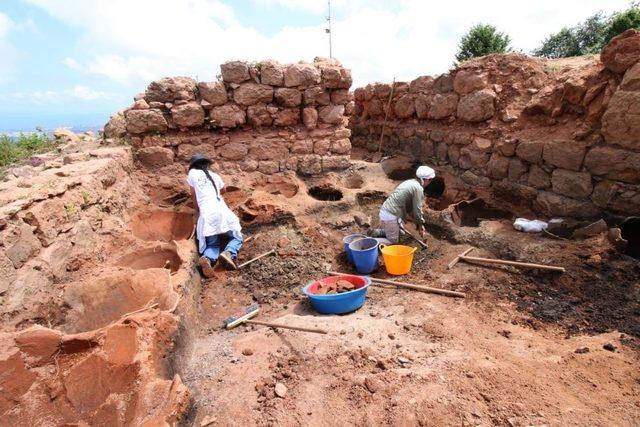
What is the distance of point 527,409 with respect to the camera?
2375 mm

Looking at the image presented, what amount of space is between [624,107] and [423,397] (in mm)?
3894

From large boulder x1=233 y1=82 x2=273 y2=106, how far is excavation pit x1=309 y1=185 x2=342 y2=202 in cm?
169

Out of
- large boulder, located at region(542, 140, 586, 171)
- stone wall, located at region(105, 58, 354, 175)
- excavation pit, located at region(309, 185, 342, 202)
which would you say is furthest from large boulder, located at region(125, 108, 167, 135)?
large boulder, located at region(542, 140, 586, 171)

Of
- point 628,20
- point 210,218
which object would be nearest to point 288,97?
point 210,218

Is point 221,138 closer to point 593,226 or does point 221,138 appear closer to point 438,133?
point 438,133

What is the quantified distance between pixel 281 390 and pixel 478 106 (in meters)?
5.31

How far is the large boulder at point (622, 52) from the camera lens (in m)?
4.01

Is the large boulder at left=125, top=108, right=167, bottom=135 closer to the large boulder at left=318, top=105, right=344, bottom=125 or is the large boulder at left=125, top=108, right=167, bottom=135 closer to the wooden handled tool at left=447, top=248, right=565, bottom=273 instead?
the large boulder at left=318, top=105, right=344, bottom=125

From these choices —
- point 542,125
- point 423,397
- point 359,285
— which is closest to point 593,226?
point 542,125

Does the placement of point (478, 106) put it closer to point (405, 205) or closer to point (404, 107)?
point (404, 107)

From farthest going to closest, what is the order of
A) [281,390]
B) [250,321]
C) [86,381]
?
[250,321] → [281,390] → [86,381]

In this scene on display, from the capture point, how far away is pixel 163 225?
5.10 m

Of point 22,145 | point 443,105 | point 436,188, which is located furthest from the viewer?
point 436,188

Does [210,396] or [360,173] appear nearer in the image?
[210,396]
